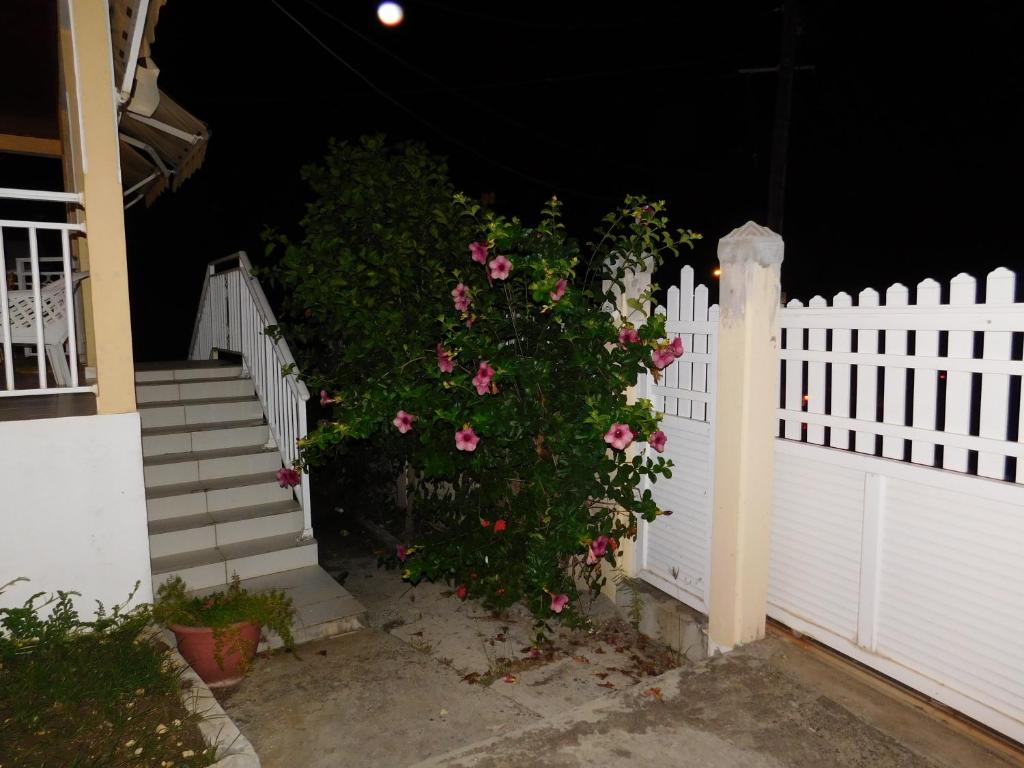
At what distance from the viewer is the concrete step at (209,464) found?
16.8 feet

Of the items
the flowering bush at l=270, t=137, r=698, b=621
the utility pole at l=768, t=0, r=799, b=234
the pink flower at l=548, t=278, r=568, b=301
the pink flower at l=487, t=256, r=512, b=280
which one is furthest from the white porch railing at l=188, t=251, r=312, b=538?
the utility pole at l=768, t=0, r=799, b=234

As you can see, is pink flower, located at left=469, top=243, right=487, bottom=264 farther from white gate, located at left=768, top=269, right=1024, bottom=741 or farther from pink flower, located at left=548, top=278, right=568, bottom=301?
white gate, located at left=768, top=269, right=1024, bottom=741

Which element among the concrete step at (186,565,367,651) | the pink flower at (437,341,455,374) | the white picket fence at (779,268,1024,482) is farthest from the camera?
the concrete step at (186,565,367,651)

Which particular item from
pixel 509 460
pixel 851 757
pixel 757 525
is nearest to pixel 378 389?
pixel 509 460

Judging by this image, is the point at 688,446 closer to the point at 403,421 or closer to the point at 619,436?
the point at 619,436

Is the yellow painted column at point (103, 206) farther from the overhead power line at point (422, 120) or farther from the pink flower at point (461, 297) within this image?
the overhead power line at point (422, 120)

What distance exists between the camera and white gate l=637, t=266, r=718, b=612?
12.2ft

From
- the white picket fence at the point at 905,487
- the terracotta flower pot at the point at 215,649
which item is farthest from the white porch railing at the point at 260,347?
the white picket fence at the point at 905,487

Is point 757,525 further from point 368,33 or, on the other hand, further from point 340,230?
point 368,33

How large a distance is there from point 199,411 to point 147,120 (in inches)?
90.8

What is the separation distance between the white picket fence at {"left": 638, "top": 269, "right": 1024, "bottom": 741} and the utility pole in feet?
22.0

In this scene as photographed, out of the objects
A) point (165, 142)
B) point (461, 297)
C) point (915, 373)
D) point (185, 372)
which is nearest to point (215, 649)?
point (461, 297)

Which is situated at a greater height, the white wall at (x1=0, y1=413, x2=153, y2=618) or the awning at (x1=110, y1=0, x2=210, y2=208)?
the awning at (x1=110, y1=0, x2=210, y2=208)

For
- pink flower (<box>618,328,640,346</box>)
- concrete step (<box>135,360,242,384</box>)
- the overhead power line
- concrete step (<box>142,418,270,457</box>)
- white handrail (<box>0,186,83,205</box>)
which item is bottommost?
concrete step (<box>142,418,270,457</box>)
